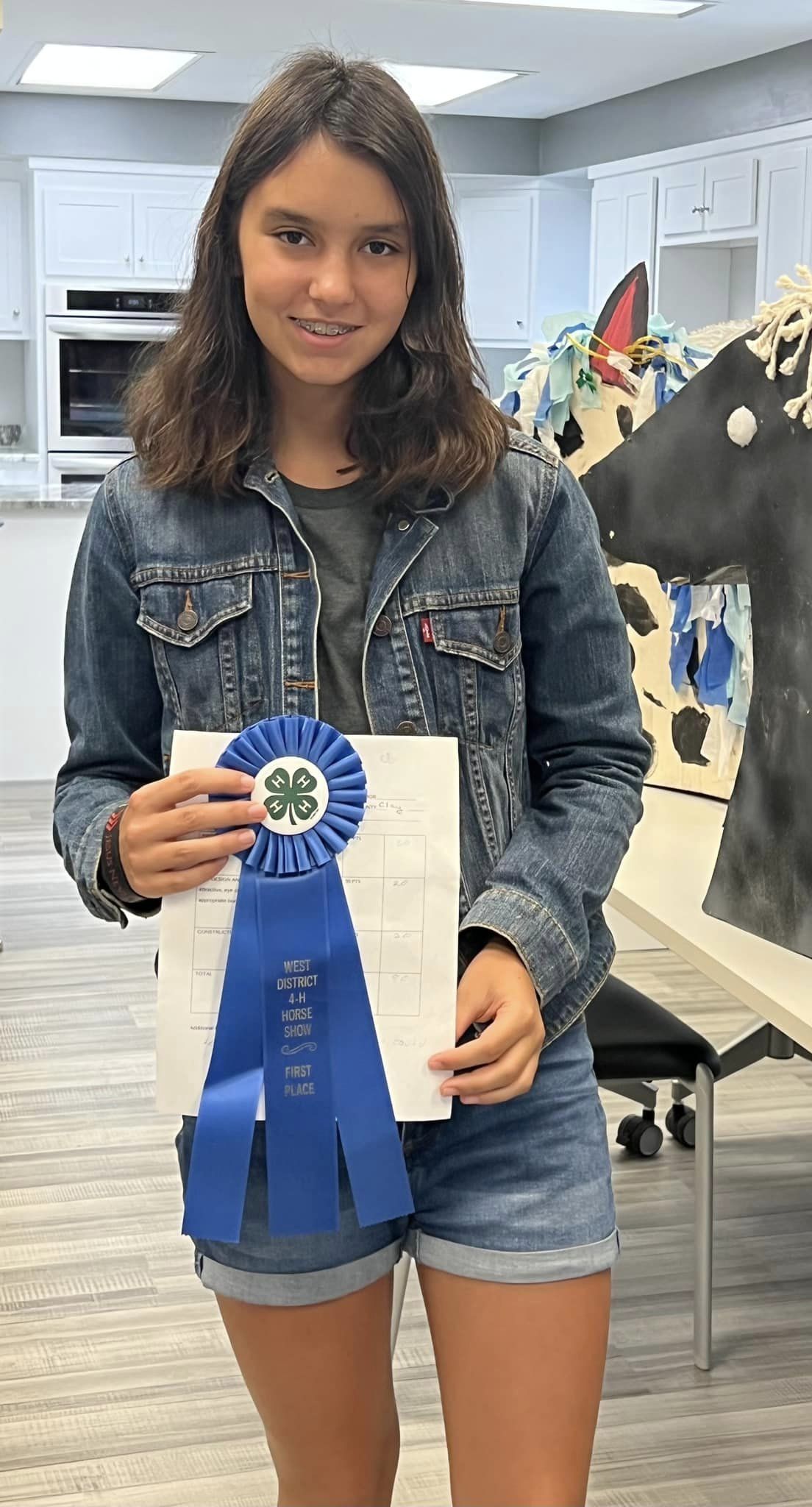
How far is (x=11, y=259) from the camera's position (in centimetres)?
962

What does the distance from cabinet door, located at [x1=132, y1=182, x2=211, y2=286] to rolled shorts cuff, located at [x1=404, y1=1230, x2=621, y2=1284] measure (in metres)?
8.87

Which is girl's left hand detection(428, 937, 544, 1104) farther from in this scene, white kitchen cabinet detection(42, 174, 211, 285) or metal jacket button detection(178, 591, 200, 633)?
white kitchen cabinet detection(42, 174, 211, 285)

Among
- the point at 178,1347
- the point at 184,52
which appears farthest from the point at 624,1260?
the point at 184,52

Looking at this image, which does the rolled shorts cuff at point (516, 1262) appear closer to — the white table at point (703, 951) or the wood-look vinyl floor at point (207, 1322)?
the white table at point (703, 951)

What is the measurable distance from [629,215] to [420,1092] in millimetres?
8703

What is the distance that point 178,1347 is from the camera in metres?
2.28

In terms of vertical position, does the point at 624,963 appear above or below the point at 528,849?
below

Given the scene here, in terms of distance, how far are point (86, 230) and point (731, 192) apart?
3.61 m

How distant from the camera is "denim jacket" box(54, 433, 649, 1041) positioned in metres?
1.14

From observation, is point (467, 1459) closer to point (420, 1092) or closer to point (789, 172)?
point (420, 1092)

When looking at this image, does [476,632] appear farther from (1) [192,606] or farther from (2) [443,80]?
(2) [443,80]

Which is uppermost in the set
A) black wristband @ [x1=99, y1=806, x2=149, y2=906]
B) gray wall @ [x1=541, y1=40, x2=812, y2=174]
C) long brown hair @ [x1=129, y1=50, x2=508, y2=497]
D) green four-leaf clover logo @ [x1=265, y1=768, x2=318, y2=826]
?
gray wall @ [x1=541, y1=40, x2=812, y2=174]

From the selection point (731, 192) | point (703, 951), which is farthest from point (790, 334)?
point (731, 192)

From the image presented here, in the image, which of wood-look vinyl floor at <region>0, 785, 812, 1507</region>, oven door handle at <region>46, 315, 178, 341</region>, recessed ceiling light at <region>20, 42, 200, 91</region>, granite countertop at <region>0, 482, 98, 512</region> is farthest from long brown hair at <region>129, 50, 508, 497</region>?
oven door handle at <region>46, 315, 178, 341</region>
